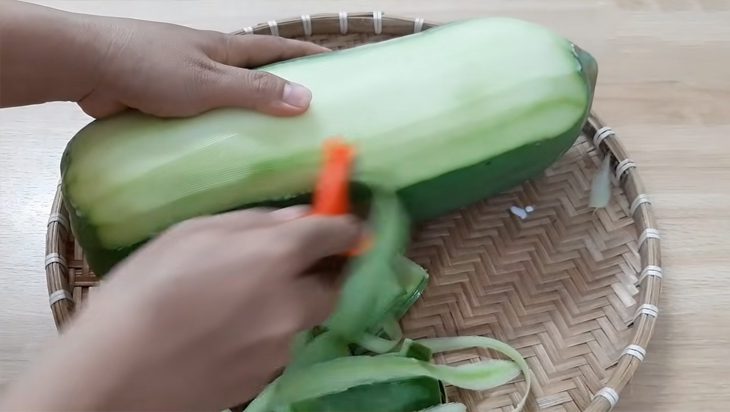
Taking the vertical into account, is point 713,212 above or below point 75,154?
below

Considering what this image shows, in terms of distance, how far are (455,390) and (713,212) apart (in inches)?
14.5

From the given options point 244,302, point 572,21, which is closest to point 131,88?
point 244,302

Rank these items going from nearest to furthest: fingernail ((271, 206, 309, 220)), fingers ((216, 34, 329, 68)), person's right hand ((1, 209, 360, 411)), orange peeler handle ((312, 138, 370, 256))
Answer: person's right hand ((1, 209, 360, 411)) → fingernail ((271, 206, 309, 220)) → orange peeler handle ((312, 138, 370, 256)) → fingers ((216, 34, 329, 68))

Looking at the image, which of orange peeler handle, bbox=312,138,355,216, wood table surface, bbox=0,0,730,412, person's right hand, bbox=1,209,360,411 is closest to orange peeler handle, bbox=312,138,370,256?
orange peeler handle, bbox=312,138,355,216

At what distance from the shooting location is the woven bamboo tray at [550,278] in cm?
72

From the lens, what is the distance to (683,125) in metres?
0.93

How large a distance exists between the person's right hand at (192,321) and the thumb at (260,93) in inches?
7.0

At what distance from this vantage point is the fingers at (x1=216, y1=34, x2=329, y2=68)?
80cm

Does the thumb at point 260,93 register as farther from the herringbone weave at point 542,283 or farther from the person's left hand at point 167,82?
the herringbone weave at point 542,283

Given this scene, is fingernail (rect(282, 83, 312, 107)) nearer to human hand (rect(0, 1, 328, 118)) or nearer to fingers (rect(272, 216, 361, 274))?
human hand (rect(0, 1, 328, 118))

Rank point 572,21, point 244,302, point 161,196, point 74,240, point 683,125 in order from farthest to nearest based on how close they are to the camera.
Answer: point 572,21 → point 683,125 → point 74,240 → point 161,196 → point 244,302

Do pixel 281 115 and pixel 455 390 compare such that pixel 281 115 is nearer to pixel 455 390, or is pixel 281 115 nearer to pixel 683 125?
pixel 455 390

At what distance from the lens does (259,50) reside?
813 millimetres

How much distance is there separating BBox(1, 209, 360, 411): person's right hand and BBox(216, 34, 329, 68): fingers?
0.98 feet
